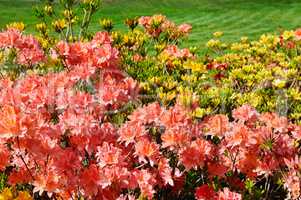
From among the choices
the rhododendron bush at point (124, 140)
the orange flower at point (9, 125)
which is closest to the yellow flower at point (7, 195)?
the rhododendron bush at point (124, 140)

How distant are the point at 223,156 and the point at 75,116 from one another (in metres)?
0.90

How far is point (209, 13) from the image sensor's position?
18.6 m

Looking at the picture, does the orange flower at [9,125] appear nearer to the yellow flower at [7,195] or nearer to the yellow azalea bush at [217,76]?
the yellow flower at [7,195]

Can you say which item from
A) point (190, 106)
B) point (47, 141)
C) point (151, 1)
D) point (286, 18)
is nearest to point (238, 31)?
point (286, 18)

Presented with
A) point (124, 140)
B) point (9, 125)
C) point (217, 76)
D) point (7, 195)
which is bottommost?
point (217, 76)

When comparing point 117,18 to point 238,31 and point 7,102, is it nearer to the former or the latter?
point 238,31

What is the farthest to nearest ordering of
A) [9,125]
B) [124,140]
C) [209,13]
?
[209,13] < [124,140] < [9,125]

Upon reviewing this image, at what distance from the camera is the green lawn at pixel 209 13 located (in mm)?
15637

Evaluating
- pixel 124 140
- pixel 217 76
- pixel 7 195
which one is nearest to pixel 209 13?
pixel 217 76

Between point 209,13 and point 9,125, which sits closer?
point 9,125

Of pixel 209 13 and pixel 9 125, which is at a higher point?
pixel 9 125

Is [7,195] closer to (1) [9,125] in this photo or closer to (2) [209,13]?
(1) [9,125]

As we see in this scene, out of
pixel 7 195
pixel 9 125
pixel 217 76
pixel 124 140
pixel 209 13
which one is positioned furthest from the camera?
pixel 209 13

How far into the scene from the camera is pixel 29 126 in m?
2.70
